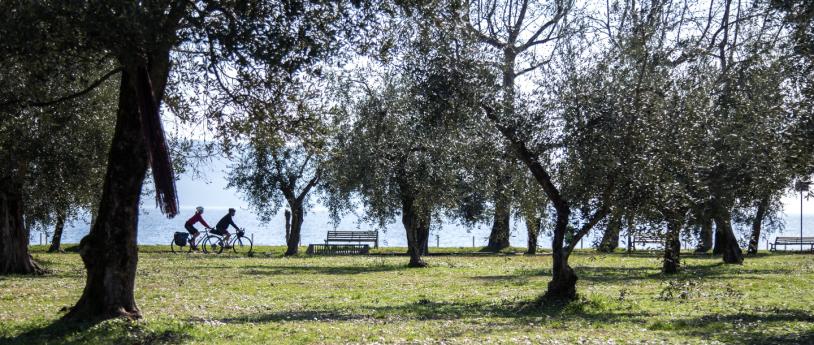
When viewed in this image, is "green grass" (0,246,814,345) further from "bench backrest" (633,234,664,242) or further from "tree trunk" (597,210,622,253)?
"bench backrest" (633,234,664,242)

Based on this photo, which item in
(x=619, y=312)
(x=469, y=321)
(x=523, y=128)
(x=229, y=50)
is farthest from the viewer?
(x=523, y=128)

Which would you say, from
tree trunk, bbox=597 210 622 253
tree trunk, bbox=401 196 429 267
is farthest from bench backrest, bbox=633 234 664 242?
tree trunk, bbox=401 196 429 267

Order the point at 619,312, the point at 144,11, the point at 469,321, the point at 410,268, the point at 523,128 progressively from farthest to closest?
the point at 410,268, the point at 523,128, the point at 619,312, the point at 469,321, the point at 144,11

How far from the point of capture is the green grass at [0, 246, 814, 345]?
13.7 m

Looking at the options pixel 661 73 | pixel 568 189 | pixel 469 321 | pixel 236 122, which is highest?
pixel 661 73

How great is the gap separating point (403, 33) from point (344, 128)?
16123mm

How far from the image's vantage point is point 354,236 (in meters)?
57.4

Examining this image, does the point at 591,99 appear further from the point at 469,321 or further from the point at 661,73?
the point at 469,321

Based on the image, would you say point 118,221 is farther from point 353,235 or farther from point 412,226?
point 353,235

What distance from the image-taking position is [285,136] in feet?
60.1

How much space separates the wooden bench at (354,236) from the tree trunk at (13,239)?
1142 inches

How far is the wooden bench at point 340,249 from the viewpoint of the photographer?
2077 inches

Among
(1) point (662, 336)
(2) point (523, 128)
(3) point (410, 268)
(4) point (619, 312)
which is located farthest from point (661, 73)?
(3) point (410, 268)

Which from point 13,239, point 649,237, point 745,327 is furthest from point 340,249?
point 745,327
